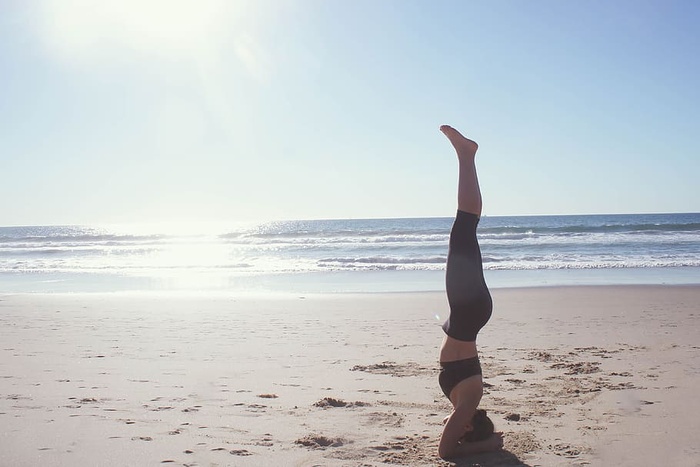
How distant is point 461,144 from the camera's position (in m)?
3.82

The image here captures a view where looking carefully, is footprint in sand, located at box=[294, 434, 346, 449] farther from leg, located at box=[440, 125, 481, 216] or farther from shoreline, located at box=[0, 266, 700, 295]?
shoreline, located at box=[0, 266, 700, 295]

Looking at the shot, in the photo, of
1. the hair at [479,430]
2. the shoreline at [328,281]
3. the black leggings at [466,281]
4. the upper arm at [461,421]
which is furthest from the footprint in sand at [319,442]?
the shoreline at [328,281]

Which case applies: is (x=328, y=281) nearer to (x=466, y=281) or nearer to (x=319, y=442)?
(x=319, y=442)

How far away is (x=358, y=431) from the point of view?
4.16 m

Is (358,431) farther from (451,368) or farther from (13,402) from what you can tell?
(13,402)

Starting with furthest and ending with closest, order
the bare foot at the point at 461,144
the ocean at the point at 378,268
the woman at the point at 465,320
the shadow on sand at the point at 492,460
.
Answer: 1. the ocean at the point at 378,268
2. the bare foot at the point at 461,144
3. the woman at the point at 465,320
4. the shadow on sand at the point at 492,460

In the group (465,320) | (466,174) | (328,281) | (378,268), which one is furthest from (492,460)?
(378,268)

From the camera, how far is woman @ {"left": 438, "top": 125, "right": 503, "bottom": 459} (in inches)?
144

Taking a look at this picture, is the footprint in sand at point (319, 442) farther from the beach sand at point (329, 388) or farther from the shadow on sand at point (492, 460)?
the shadow on sand at point (492, 460)

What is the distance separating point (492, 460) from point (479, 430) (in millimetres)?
187

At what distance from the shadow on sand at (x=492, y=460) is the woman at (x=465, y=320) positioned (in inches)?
1.5

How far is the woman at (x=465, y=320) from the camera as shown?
3668 millimetres

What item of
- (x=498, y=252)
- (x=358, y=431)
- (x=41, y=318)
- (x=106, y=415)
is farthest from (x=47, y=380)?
(x=498, y=252)

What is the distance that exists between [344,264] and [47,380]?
61.4 feet
